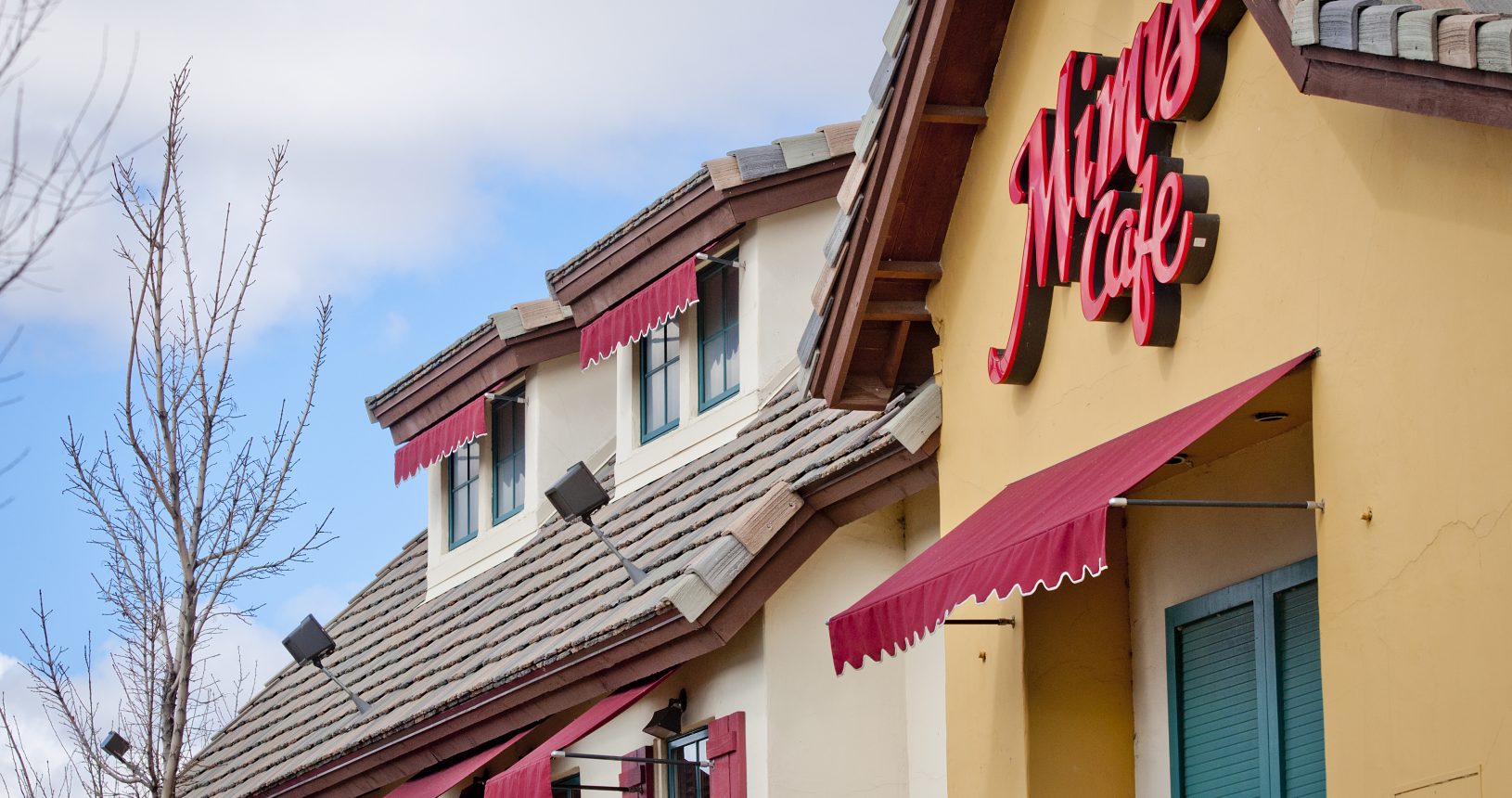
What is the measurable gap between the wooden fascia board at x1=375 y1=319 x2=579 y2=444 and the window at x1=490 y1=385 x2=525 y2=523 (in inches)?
10.7

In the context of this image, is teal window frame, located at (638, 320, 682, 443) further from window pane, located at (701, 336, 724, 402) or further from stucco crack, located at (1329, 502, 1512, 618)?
stucco crack, located at (1329, 502, 1512, 618)

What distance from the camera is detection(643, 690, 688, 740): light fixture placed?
1272cm

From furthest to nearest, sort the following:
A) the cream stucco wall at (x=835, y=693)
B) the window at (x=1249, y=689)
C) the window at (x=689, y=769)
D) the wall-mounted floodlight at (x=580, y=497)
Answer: the wall-mounted floodlight at (x=580, y=497) < the window at (x=689, y=769) < the cream stucco wall at (x=835, y=693) < the window at (x=1249, y=689)

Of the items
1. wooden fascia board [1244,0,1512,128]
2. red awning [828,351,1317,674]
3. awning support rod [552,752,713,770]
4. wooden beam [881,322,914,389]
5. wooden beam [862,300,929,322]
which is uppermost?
wooden beam [862,300,929,322]

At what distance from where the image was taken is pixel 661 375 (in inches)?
623

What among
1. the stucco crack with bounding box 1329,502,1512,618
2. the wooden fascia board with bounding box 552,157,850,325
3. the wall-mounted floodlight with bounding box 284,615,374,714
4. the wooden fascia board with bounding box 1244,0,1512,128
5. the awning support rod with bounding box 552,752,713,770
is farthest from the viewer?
the wall-mounted floodlight with bounding box 284,615,374,714

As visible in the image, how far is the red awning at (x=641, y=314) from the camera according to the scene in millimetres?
14734

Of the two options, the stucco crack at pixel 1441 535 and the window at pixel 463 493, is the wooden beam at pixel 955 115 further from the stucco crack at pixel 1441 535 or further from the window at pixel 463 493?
the window at pixel 463 493

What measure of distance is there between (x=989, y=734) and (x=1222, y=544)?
1.61 m

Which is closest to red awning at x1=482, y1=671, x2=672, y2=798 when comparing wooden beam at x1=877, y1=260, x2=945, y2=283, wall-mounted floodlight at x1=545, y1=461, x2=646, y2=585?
wall-mounted floodlight at x1=545, y1=461, x2=646, y2=585

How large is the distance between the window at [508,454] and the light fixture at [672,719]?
5.28 meters

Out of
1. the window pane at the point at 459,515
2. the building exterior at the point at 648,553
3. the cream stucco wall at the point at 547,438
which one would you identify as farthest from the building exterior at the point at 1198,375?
the window pane at the point at 459,515

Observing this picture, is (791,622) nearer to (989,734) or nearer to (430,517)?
(989,734)

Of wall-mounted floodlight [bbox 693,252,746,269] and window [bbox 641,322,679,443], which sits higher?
wall-mounted floodlight [bbox 693,252,746,269]
